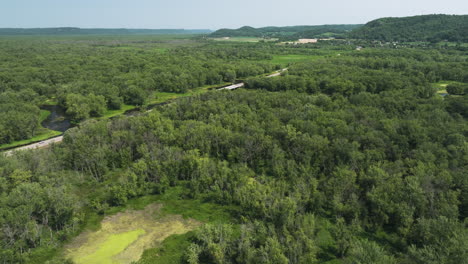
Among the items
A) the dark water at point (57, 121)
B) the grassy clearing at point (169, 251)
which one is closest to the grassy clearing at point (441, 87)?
the grassy clearing at point (169, 251)

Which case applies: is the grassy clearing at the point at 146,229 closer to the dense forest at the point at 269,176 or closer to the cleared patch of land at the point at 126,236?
the cleared patch of land at the point at 126,236

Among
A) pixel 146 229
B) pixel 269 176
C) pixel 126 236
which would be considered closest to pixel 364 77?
pixel 269 176

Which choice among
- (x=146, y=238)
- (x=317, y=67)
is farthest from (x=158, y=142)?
(x=317, y=67)

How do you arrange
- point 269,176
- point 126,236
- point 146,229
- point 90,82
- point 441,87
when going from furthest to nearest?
point 441,87 → point 90,82 → point 269,176 → point 146,229 → point 126,236

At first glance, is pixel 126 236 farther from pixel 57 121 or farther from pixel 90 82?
pixel 90 82

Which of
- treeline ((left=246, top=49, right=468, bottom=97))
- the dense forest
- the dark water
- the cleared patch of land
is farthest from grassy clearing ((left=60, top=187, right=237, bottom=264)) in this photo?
treeline ((left=246, top=49, right=468, bottom=97))

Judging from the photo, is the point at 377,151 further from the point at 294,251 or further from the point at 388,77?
the point at 388,77

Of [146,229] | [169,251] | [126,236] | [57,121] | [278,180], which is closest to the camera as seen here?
[169,251]
